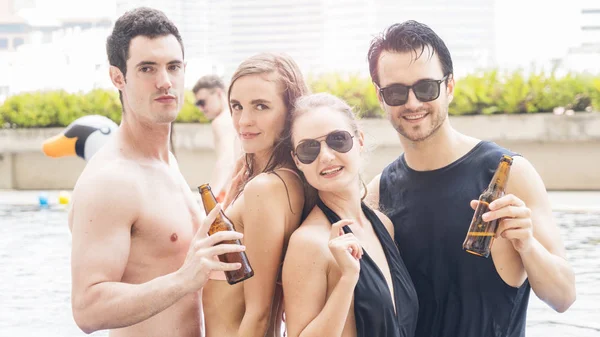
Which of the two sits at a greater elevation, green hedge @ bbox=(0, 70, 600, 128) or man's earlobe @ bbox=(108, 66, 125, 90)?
man's earlobe @ bbox=(108, 66, 125, 90)

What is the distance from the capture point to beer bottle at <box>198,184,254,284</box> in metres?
2.62

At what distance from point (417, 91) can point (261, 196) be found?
698mm

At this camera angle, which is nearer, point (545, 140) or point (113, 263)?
point (113, 263)

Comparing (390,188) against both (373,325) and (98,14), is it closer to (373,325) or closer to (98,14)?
(373,325)

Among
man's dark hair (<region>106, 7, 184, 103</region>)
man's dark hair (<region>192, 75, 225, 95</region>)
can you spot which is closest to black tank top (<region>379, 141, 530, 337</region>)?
man's dark hair (<region>106, 7, 184, 103</region>)

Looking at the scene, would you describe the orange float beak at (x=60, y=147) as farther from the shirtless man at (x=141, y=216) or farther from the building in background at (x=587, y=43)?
the building in background at (x=587, y=43)

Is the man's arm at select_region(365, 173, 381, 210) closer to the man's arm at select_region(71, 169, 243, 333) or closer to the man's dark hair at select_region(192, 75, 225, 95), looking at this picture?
the man's arm at select_region(71, 169, 243, 333)

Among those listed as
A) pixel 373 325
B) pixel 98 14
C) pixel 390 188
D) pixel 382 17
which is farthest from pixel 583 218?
pixel 98 14

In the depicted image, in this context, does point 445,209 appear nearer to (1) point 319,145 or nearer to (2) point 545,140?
(1) point 319,145

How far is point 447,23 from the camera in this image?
105 feet

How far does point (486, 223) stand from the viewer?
104 inches

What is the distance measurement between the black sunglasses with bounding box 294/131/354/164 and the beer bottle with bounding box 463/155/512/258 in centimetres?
47

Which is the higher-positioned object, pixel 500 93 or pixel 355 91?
pixel 355 91

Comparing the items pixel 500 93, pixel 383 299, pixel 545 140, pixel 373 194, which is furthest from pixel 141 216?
pixel 500 93
